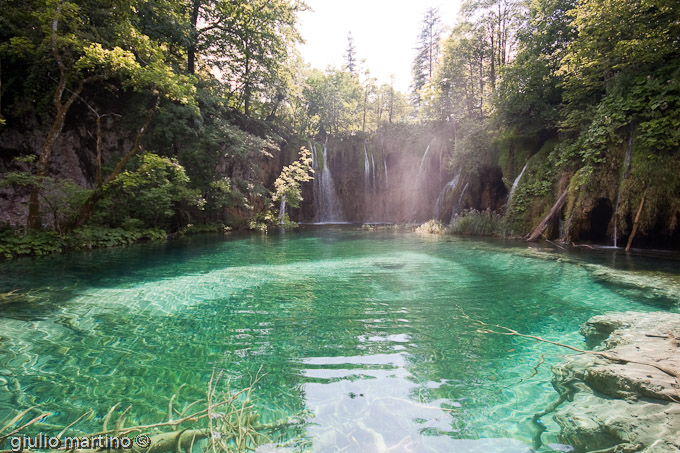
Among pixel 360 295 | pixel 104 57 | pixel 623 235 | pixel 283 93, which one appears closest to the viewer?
pixel 360 295

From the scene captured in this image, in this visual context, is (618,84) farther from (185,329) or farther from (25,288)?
(25,288)

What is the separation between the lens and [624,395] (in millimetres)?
1967

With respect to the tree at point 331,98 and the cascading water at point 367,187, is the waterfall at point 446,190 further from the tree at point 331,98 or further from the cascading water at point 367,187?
the tree at point 331,98

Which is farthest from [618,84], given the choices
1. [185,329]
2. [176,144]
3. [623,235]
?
[176,144]

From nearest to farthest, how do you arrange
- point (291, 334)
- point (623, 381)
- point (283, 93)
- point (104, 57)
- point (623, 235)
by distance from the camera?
1. point (623, 381)
2. point (291, 334)
3. point (104, 57)
4. point (623, 235)
5. point (283, 93)

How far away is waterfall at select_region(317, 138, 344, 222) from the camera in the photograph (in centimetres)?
2527

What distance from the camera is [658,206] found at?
779cm

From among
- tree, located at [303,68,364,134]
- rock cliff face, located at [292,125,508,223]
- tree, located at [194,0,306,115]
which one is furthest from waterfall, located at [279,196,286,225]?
tree, located at [303,68,364,134]

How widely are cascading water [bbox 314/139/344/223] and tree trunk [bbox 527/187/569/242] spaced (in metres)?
16.6

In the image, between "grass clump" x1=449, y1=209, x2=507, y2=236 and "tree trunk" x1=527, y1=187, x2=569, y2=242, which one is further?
"grass clump" x1=449, y1=209, x2=507, y2=236

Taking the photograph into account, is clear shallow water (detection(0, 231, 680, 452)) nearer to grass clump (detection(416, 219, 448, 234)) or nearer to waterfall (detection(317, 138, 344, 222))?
grass clump (detection(416, 219, 448, 234))

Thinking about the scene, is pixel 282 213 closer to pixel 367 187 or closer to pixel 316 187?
pixel 316 187

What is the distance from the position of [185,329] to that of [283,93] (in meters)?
21.2

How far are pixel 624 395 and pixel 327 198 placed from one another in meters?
24.0
